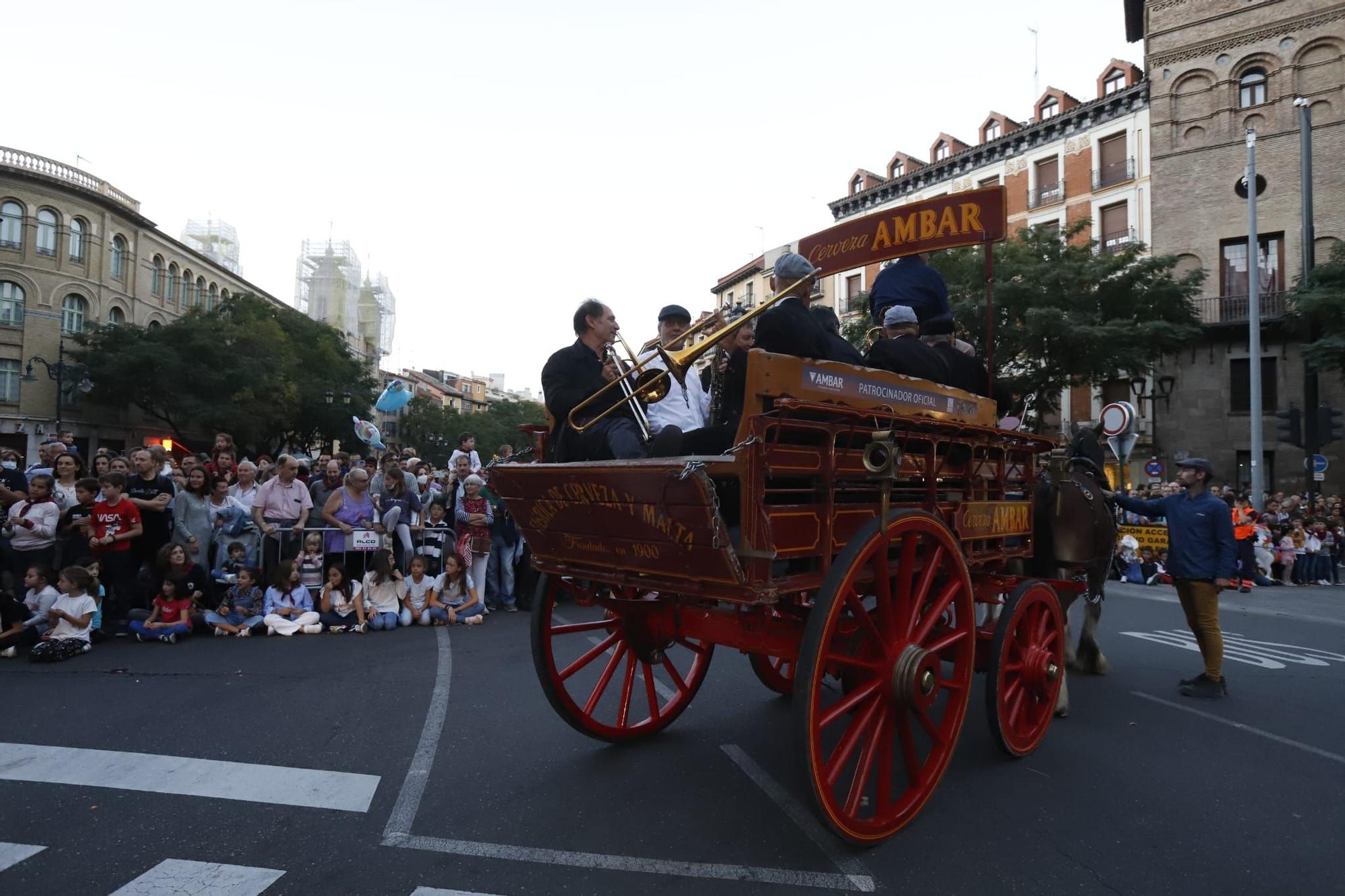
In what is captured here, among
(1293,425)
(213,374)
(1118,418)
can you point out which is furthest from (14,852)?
(213,374)

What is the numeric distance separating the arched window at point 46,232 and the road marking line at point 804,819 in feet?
136

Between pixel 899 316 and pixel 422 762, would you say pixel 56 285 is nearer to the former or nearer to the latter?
pixel 422 762

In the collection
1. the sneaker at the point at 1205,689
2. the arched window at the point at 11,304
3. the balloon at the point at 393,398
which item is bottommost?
the sneaker at the point at 1205,689

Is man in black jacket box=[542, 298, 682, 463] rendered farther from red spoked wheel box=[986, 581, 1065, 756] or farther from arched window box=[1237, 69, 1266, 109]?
arched window box=[1237, 69, 1266, 109]

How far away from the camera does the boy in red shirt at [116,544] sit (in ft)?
23.9

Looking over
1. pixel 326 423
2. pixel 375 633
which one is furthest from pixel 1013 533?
pixel 326 423

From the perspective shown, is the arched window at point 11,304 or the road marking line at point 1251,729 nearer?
the road marking line at point 1251,729

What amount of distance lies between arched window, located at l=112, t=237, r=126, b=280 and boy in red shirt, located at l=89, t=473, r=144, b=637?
3713 centimetres

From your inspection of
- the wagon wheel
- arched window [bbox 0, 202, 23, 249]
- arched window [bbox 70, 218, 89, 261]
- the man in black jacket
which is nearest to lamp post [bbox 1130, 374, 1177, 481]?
the wagon wheel

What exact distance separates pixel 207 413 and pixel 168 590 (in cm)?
2888

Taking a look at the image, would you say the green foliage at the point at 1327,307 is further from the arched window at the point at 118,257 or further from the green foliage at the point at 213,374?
the arched window at the point at 118,257

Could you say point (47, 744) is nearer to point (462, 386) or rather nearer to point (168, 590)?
point (168, 590)

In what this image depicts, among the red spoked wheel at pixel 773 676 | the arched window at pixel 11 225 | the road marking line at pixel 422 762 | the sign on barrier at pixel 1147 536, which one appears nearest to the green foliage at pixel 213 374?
the arched window at pixel 11 225

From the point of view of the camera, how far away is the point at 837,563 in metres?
2.96
